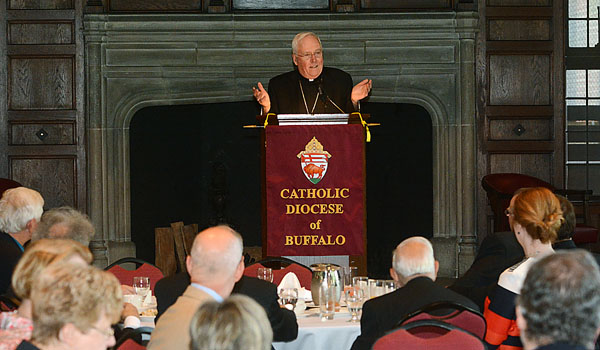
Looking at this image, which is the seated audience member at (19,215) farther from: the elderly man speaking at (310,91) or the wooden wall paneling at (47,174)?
the wooden wall paneling at (47,174)

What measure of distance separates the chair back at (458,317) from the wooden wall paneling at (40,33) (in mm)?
6235

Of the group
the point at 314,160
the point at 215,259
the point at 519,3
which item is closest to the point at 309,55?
the point at 314,160

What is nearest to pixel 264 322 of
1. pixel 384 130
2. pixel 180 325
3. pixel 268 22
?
pixel 180 325

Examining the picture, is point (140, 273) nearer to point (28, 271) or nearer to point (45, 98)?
point (28, 271)

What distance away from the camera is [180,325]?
8.87 feet

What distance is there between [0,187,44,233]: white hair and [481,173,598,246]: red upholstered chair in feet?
15.6

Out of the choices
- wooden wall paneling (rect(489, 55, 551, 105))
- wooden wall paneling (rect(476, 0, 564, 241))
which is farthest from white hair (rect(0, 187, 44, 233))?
wooden wall paneling (rect(489, 55, 551, 105))

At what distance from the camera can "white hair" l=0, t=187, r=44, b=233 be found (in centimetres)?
456

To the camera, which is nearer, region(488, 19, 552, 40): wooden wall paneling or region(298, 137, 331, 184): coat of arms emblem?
region(298, 137, 331, 184): coat of arms emblem

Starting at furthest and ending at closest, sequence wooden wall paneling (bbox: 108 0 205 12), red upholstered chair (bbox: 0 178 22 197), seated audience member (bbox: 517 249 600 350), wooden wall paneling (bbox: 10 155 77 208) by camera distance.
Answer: wooden wall paneling (bbox: 10 155 77 208) < wooden wall paneling (bbox: 108 0 205 12) < red upholstered chair (bbox: 0 178 22 197) < seated audience member (bbox: 517 249 600 350)

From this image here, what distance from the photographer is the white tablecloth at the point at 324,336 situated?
3.67 metres

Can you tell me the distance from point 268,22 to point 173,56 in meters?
1.02

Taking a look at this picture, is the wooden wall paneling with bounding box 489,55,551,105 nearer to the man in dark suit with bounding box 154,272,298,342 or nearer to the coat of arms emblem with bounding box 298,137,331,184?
the coat of arms emblem with bounding box 298,137,331,184

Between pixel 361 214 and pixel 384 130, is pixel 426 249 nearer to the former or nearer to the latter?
pixel 361 214
